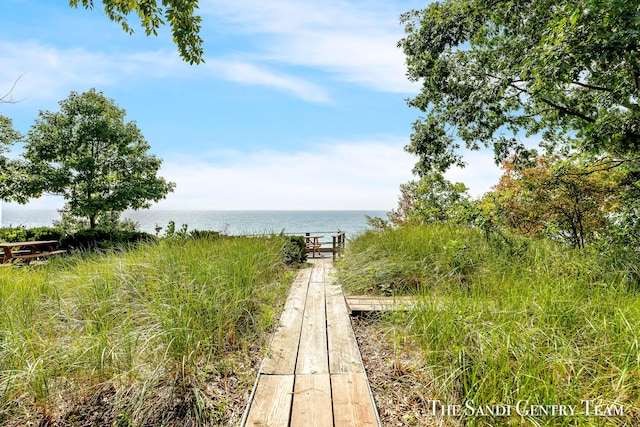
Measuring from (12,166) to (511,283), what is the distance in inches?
710

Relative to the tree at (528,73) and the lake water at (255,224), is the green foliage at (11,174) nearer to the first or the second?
the lake water at (255,224)

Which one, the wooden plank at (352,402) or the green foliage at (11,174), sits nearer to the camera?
the wooden plank at (352,402)

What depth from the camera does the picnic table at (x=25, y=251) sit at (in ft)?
25.8

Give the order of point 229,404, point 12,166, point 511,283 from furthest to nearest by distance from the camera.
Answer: point 12,166 < point 511,283 < point 229,404

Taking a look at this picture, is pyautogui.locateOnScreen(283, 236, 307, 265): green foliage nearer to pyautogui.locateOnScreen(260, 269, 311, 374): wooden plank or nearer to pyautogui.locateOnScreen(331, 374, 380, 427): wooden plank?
pyautogui.locateOnScreen(260, 269, 311, 374): wooden plank

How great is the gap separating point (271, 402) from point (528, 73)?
250 inches

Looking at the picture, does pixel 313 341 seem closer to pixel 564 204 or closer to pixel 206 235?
pixel 564 204

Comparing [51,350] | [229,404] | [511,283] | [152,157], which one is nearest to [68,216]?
[152,157]

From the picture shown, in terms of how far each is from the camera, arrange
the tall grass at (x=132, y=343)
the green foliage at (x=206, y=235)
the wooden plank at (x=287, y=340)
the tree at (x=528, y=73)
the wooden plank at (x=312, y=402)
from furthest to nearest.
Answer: the green foliage at (x=206, y=235)
the tree at (x=528, y=73)
the wooden plank at (x=287, y=340)
the tall grass at (x=132, y=343)
the wooden plank at (x=312, y=402)

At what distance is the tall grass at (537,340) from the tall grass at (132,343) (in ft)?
4.48

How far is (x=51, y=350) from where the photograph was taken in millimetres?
2072

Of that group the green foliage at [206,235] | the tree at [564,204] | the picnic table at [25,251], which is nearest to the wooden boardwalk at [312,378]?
the green foliage at [206,235]

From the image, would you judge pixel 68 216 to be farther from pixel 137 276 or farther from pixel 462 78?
pixel 462 78

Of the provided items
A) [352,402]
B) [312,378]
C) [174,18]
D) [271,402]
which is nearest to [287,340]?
[312,378]
